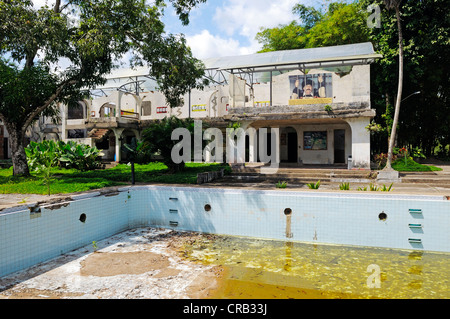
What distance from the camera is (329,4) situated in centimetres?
2555

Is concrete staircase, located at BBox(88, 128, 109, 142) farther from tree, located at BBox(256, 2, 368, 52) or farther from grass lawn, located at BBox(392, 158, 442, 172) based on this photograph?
grass lawn, located at BBox(392, 158, 442, 172)

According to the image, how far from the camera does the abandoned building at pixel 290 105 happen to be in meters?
14.3

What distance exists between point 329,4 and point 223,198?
24264 millimetres

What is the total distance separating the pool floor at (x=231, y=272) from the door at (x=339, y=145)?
12.1 meters

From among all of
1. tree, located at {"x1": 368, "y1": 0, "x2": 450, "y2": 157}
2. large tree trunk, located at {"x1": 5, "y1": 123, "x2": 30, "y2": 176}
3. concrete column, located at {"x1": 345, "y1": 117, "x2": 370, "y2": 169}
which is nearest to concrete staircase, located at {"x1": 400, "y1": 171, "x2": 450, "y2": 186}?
concrete column, located at {"x1": 345, "y1": 117, "x2": 370, "y2": 169}

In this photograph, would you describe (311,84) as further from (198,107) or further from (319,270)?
(319,270)

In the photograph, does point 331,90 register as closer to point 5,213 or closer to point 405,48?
point 405,48

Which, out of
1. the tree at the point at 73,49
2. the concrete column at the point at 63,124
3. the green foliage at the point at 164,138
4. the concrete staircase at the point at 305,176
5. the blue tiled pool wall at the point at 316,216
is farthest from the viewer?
the concrete column at the point at 63,124

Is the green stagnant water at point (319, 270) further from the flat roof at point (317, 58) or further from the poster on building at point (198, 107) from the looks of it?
the poster on building at point (198, 107)

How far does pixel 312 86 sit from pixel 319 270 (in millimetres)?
11727

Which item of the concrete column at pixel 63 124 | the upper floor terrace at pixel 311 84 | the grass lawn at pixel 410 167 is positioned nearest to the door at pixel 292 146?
the upper floor terrace at pixel 311 84

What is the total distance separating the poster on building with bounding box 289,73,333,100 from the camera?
15.3 metres

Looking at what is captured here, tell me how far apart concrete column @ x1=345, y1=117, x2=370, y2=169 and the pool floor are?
8.01 m
